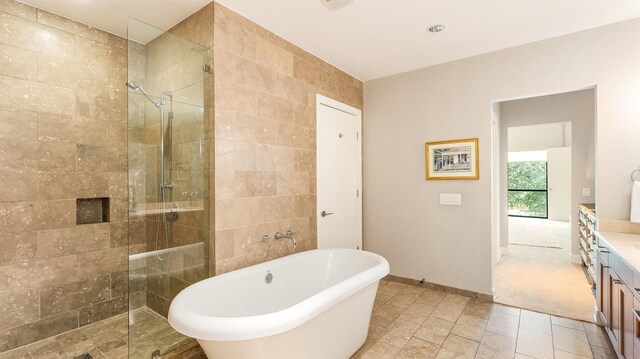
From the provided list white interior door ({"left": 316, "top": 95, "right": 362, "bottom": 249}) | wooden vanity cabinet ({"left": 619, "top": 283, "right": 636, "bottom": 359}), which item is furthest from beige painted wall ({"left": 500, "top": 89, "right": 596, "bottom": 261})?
wooden vanity cabinet ({"left": 619, "top": 283, "right": 636, "bottom": 359})

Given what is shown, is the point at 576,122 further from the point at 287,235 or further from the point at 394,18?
the point at 287,235

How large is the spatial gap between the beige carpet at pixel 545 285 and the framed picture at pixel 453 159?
1.39 m

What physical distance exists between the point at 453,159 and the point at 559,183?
666cm

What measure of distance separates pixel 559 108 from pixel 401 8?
3.64m

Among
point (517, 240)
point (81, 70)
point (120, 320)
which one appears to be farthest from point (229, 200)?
point (517, 240)

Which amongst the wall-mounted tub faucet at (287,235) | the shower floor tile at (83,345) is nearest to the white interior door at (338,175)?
the wall-mounted tub faucet at (287,235)

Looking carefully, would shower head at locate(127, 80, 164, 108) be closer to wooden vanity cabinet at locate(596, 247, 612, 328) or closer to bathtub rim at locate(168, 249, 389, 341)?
bathtub rim at locate(168, 249, 389, 341)

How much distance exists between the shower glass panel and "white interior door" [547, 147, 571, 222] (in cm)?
873

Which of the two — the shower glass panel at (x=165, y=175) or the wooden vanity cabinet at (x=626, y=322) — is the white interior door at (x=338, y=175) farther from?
the wooden vanity cabinet at (x=626, y=322)

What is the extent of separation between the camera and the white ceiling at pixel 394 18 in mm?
2238

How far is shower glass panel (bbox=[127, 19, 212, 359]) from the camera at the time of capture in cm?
205

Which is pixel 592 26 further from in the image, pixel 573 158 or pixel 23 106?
pixel 23 106

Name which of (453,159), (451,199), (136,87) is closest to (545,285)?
(451,199)

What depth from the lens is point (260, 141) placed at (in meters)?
2.55
